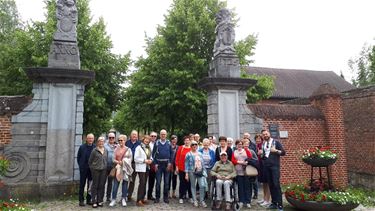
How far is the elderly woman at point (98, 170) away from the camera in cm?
721

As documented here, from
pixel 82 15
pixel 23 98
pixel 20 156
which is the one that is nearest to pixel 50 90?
pixel 23 98

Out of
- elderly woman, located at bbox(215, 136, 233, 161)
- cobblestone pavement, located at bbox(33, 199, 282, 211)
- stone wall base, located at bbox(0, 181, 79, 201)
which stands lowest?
cobblestone pavement, located at bbox(33, 199, 282, 211)

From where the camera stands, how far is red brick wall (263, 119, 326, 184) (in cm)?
1058

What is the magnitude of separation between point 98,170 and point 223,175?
113 inches

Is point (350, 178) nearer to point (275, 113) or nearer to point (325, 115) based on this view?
point (325, 115)

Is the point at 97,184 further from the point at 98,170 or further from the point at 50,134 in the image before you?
the point at 50,134

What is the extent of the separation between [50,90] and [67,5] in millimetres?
2490

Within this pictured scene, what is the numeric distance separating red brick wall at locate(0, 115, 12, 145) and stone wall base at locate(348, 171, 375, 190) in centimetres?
1308

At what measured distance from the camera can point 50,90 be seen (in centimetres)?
843

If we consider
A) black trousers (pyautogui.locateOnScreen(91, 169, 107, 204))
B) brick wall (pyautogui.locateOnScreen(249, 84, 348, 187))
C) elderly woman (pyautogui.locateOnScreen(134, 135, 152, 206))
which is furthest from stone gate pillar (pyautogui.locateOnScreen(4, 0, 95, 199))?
brick wall (pyautogui.locateOnScreen(249, 84, 348, 187))

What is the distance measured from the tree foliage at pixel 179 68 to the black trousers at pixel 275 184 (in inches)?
313

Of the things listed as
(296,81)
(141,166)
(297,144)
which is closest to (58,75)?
(141,166)

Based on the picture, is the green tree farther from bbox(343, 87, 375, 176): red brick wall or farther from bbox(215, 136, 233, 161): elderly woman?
bbox(215, 136, 233, 161): elderly woman

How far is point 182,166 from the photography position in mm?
7871
